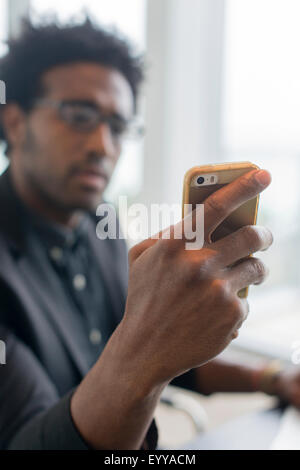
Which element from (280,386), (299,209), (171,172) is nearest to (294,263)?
(299,209)

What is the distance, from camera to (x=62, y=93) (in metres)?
0.88

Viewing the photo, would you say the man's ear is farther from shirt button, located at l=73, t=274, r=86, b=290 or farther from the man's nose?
shirt button, located at l=73, t=274, r=86, b=290

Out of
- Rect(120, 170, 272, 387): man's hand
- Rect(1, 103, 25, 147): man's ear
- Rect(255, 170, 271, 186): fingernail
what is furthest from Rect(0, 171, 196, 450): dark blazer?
Rect(1, 103, 25, 147): man's ear

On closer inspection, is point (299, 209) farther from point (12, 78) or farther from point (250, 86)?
point (12, 78)

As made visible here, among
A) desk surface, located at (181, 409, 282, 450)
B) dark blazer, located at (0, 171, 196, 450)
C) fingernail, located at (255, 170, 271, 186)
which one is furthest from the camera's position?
desk surface, located at (181, 409, 282, 450)

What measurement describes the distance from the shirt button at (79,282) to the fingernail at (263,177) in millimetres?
500

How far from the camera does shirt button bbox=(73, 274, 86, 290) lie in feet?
2.50

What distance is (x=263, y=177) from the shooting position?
324mm

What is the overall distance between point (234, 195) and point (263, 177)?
26mm

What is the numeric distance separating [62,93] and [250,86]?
0.38 metres

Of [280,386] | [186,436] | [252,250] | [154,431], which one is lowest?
[186,436]

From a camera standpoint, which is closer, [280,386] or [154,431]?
[154,431]

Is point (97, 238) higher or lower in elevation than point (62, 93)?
lower

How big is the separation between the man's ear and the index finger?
784 millimetres
